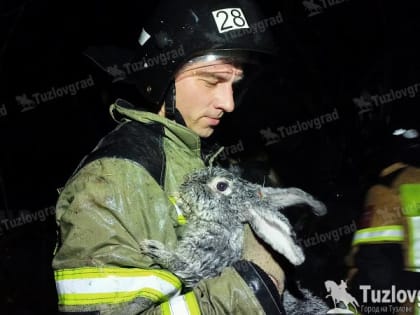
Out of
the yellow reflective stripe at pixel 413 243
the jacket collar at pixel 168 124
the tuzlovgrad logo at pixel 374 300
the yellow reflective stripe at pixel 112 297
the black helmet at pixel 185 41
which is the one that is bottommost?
the tuzlovgrad logo at pixel 374 300

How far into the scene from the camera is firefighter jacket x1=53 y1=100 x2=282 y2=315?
1.58 meters

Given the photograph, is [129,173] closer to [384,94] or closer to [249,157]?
[249,157]

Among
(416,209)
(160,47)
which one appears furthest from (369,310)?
(160,47)

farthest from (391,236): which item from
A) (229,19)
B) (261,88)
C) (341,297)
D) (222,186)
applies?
(261,88)

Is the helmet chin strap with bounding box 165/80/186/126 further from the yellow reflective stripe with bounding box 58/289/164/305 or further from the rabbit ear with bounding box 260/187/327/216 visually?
the yellow reflective stripe with bounding box 58/289/164/305

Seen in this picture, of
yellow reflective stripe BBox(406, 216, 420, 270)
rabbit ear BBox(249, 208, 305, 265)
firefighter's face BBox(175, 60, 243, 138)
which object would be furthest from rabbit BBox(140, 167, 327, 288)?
yellow reflective stripe BBox(406, 216, 420, 270)

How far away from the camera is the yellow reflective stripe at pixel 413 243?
70.4 inches

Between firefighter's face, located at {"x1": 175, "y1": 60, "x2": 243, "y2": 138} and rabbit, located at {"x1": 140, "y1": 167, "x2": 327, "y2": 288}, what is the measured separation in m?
0.26

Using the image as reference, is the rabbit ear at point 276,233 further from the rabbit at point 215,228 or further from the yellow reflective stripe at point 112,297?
the yellow reflective stripe at point 112,297

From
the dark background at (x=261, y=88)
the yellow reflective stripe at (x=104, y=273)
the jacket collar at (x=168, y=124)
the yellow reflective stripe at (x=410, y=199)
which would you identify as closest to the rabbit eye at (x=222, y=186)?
the jacket collar at (x=168, y=124)

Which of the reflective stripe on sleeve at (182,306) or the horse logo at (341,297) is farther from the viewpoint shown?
the horse logo at (341,297)

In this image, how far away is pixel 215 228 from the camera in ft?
5.82

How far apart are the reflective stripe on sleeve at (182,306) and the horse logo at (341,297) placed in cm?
71

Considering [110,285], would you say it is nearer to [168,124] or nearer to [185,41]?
[168,124]
